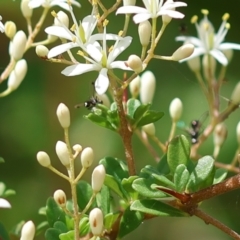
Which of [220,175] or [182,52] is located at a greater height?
[182,52]

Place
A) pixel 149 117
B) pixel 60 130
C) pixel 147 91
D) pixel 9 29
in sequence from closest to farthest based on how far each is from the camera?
pixel 149 117, pixel 9 29, pixel 147 91, pixel 60 130

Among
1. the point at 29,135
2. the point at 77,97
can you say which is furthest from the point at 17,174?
the point at 77,97

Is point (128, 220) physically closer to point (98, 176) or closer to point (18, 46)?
point (98, 176)

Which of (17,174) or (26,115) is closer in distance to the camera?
(17,174)

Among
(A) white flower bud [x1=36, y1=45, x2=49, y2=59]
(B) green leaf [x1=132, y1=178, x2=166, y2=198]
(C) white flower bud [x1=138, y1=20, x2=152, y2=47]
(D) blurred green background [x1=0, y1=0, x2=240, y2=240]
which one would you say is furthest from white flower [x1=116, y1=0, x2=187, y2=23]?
(D) blurred green background [x1=0, y1=0, x2=240, y2=240]

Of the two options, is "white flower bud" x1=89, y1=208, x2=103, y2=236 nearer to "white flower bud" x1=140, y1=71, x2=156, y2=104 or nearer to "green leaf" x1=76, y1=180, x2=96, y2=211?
"green leaf" x1=76, y1=180, x2=96, y2=211

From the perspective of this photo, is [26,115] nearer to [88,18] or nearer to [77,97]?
[77,97]

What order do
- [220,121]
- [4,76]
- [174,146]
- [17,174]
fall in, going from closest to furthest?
1. [174,146]
2. [4,76]
3. [220,121]
4. [17,174]

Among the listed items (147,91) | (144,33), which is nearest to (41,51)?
(144,33)
